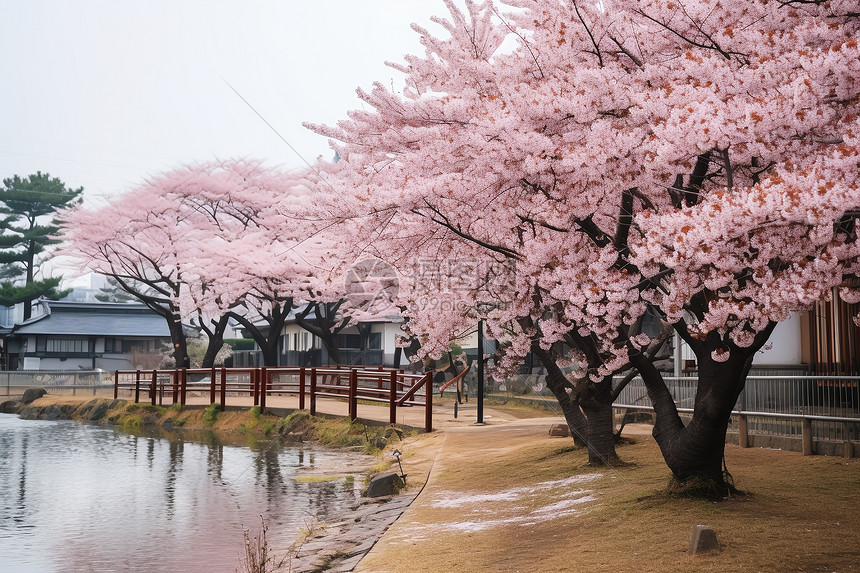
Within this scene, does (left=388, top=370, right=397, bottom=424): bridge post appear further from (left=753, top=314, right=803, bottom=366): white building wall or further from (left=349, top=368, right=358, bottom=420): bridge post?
(left=753, top=314, right=803, bottom=366): white building wall

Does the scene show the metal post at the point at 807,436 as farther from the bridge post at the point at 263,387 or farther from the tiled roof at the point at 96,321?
the tiled roof at the point at 96,321

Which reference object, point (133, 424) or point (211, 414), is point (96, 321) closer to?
point (133, 424)

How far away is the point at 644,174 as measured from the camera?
8492mm

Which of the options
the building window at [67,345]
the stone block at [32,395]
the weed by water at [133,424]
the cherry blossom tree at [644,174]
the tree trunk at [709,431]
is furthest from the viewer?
the building window at [67,345]

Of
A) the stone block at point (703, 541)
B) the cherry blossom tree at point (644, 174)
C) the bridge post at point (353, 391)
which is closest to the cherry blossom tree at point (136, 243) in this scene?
the bridge post at point (353, 391)

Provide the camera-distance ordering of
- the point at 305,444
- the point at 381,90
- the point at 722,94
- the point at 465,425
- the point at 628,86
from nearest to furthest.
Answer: the point at 722,94 < the point at 628,86 < the point at 381,90 < the point at 465,425 < the point at 305,444

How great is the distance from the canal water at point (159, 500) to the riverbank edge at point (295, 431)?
52cm

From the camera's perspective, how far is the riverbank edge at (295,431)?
30.4 ft

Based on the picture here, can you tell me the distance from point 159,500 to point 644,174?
10.5 meters

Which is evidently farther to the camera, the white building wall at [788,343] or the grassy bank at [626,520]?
the white building wall at [788,343]

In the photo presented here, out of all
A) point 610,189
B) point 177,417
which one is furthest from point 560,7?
point 177,417

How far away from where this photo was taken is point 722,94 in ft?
23.3

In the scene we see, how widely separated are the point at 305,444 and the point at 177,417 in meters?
9.95

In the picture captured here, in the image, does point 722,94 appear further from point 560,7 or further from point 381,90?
point 381,90
